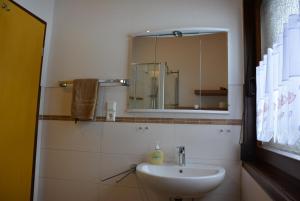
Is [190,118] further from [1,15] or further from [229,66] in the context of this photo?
[1,15]

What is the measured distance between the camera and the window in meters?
0.79

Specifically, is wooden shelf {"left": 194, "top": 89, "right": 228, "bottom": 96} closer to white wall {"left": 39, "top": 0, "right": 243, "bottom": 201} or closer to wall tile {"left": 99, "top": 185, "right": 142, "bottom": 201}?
white wall {"left": 39, "top": 0, "right": 243, "bottom": 201}

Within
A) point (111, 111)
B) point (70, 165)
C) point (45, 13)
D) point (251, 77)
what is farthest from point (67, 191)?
point (251, 77)

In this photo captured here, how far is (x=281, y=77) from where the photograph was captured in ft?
3.04

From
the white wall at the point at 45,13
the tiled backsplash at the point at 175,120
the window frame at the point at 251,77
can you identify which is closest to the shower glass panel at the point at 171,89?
the tiled backsplash at the point at 175,120

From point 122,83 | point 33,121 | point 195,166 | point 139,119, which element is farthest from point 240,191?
point 33,121

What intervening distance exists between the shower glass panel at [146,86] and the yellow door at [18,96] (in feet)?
2.76

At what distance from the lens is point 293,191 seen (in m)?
0.87

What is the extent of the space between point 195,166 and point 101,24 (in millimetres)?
1423

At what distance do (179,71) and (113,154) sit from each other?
850 millimetres

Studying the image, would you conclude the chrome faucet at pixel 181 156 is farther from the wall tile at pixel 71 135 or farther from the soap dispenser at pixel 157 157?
the wall tile at pixel 71 135

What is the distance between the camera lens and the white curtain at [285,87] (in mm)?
784

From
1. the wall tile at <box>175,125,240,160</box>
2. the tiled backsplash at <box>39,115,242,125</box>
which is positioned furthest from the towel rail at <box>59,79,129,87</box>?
the wall tile at <box>175,125,240,160</box>

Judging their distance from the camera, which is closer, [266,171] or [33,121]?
[266,171]
